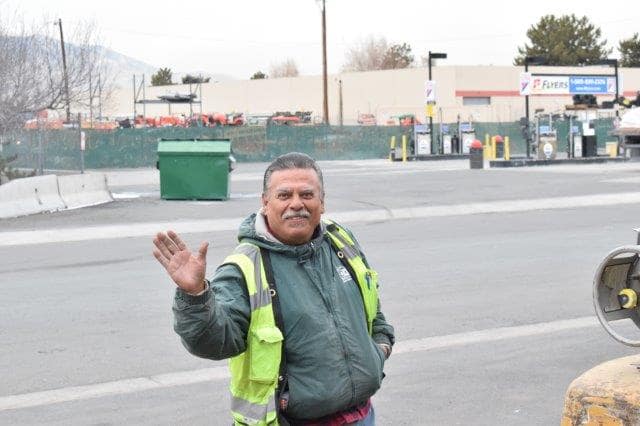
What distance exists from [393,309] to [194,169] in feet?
42.5

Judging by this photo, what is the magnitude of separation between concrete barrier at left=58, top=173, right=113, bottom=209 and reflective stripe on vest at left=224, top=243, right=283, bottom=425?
58.9 feet

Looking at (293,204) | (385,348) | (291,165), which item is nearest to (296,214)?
(293,204)

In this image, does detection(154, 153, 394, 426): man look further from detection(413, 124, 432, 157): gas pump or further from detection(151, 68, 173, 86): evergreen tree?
detection(151, 68, 173, 86): evergreen tree

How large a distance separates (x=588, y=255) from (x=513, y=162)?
22.4 meters

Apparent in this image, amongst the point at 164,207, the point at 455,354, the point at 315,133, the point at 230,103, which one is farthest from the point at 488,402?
the point at 230,103

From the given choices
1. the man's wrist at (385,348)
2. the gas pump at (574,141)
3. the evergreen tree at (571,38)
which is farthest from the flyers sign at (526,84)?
the evergreen tree at (571,38)

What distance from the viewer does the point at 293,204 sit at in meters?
3.75

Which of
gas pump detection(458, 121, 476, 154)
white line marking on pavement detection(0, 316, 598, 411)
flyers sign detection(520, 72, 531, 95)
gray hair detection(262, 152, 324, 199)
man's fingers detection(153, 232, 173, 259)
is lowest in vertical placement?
white line marking on pavement detection(0, 316, 598, 411)

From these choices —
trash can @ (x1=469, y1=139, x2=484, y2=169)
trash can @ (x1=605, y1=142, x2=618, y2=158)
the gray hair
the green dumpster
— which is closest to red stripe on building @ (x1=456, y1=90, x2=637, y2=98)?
trash can @ (x1=605, y1=142, x2=618, y2=158)

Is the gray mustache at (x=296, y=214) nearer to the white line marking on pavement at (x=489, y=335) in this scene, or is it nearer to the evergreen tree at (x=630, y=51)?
the white line marking on pavement at (x=489, y=335)

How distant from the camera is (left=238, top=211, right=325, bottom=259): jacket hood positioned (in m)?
3.71

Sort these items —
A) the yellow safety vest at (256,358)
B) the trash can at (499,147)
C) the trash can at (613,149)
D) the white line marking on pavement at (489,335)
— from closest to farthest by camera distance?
1. the yellow safety vest at (256,358)
2. the white line marking on pavement at (489,335)
3. the trash can at (613,149)
4. the trash can at (499,147)

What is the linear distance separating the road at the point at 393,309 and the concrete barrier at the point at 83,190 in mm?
619

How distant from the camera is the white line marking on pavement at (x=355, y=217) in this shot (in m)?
17.0
